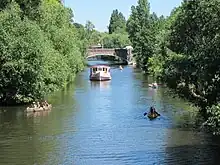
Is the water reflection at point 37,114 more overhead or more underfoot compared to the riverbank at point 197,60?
more underfoot

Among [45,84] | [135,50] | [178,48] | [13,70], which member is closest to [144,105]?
[45,84]

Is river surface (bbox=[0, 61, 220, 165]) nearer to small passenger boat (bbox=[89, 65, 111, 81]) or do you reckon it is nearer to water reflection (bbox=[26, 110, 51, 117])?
water reflection (bbox=[26, 110, 51, 117])

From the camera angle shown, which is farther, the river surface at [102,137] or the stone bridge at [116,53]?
the stone bridge at [116,53]

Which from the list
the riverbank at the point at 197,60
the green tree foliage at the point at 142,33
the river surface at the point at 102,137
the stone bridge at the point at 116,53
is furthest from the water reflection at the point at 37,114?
the stone bridge at the point at 116,53

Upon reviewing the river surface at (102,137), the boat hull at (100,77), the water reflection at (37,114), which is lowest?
the river surface at (102,137)

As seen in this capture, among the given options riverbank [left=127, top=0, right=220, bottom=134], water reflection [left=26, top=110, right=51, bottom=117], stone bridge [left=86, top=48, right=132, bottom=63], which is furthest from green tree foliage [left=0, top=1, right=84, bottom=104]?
stone bridge [left=86, top=48, right=132, bottom=63]

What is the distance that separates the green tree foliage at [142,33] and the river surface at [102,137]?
58646 mm

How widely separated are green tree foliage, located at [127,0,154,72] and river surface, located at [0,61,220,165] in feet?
192

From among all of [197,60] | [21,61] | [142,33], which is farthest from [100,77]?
[197,60]

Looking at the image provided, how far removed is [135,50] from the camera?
412 feet

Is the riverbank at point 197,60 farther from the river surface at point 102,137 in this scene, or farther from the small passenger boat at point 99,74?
the small passenger boat at point 99,74

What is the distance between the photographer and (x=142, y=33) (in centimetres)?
11881

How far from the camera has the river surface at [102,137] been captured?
30.1 m

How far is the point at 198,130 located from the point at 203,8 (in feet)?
36.1
